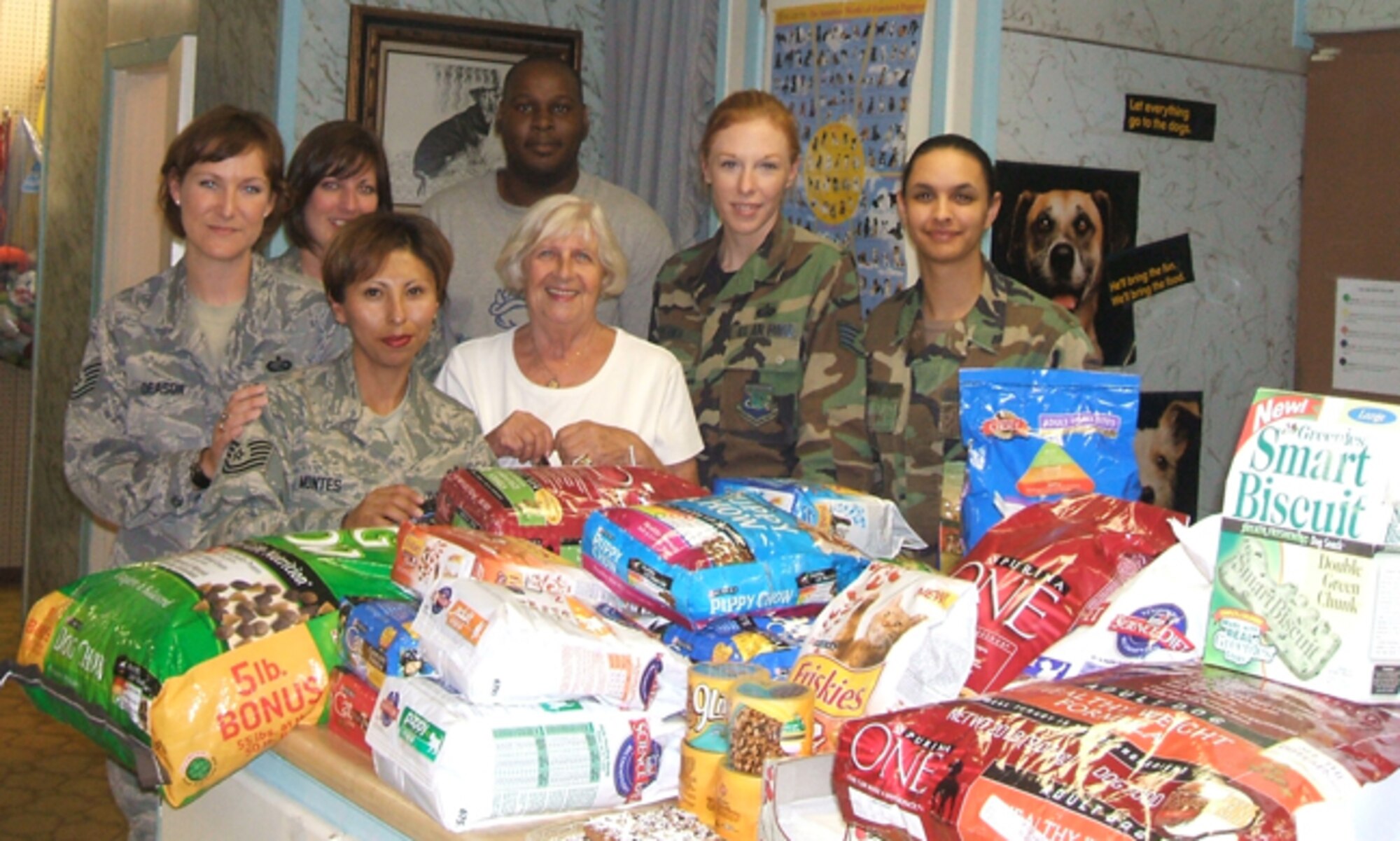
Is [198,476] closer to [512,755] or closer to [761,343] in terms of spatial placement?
[761,343]

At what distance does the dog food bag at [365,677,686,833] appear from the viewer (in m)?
1.32

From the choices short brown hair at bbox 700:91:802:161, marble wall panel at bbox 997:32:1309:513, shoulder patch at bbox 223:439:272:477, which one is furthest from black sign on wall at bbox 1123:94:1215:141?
shoulder patch at bbox 223:439:272:477

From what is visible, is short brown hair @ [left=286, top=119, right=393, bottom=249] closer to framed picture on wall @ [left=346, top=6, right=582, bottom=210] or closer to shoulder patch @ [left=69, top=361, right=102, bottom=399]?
shoulder patch @ [left=69, top=361, right=102, bottom=399]

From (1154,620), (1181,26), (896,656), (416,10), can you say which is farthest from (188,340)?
(1181,26)

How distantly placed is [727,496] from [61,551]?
4271 millimetres

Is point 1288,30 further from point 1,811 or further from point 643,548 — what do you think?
point 1,811

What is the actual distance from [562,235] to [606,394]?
0.29 meters

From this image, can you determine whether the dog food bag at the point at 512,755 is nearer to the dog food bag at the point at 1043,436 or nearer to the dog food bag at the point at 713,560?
the dog food bag at the point at 713,560

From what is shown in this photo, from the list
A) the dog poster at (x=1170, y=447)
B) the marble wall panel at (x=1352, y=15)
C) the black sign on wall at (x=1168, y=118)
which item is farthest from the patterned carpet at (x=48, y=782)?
the marble wall panel at (x=1352, y=15)

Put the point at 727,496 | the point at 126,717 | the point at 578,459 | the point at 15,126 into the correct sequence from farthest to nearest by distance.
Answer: the point at 15,126 < the point at 578,459 < the point at 727,496 < the point at 126,717

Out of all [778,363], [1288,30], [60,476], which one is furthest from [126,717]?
[60,476]

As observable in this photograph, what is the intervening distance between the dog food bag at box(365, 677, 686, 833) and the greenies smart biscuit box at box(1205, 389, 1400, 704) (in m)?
0.56

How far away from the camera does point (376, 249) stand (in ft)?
7.61

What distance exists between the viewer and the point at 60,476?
17.1 ft
